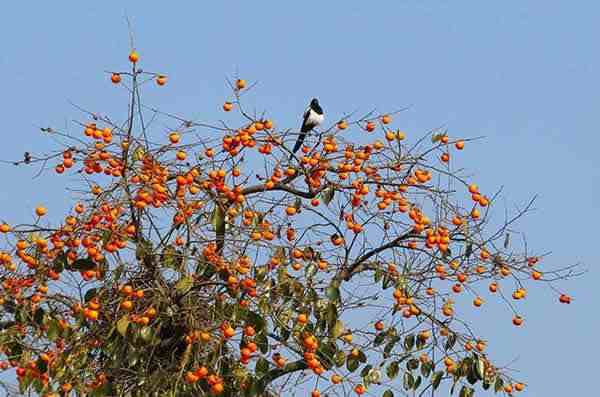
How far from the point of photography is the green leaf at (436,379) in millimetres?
5340

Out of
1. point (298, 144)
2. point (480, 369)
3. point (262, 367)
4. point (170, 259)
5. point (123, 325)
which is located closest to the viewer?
point (123, 325)

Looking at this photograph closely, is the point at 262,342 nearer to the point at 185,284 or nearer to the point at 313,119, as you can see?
the point at 185,284

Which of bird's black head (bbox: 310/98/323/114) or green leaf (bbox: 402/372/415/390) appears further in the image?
bird's black head (bbox: 310/98/323/114)

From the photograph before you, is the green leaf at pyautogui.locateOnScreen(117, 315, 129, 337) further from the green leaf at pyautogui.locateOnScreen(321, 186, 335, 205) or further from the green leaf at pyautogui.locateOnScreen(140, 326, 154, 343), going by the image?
the green leaf at pyautogui.locateOnScreen(321, 186, 335, 205)

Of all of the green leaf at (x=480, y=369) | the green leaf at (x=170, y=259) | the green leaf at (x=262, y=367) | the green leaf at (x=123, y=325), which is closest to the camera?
the green leaf at (x=123, y=325)

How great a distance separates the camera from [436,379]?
17.5 feet

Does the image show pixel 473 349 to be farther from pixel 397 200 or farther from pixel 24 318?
pixel 24 318

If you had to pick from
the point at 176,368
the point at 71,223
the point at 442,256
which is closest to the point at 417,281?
the point at 442,256

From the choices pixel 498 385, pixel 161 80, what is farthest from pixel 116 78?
pixel 498 385

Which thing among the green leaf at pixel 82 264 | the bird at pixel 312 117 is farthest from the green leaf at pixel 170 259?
the bird at pixel 312 117

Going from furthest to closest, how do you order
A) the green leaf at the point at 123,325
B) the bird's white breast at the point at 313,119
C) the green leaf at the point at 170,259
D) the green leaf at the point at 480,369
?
the bird's white breast at the point at 313,119 < the green leaf at the point at 480,369 < the green leaf at the point at 170,259 < the green leaf at the point at 123,325

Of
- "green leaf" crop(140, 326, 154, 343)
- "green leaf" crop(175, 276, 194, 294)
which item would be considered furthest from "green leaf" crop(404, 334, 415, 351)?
"green leaf" crop(140, 326, 154, 343)

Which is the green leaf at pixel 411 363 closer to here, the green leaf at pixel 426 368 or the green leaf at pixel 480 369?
the green leaf at pixel 426 368

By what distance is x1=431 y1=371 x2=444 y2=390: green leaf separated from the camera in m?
5.34
